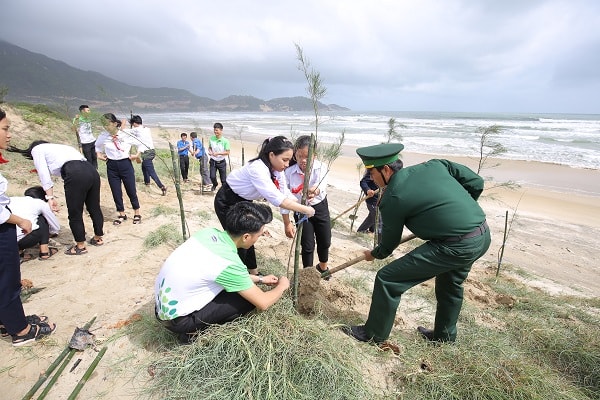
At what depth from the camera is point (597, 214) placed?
29.3ft

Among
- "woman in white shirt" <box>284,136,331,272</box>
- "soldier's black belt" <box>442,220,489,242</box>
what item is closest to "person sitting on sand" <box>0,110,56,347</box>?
"woman in white shirt" <box>284,136,331,272</box>

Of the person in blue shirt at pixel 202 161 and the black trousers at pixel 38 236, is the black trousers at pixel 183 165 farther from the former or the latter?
the black trousers at pixel 38 236

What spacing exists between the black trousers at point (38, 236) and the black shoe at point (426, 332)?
4719mm

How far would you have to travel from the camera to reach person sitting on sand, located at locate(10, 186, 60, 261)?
12.5ft

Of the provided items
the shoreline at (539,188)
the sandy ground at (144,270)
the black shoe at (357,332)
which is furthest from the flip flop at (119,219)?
the black shoe at (357,332)

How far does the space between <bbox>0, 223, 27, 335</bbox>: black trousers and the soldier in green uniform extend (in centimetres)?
282

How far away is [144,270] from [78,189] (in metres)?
1.38

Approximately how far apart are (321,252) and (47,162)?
3.62 m

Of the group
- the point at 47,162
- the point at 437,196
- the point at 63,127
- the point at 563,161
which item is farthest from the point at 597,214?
the point at 63,127

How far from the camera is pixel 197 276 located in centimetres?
210

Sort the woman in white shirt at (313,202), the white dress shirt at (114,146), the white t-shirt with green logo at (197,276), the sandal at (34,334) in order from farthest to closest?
1. the white dress shirt at (114,146)
2. the woman in white shirt at (313,202)
3. the sandal at (34,334)
4. the white t-shirt with green logo at (197,276)

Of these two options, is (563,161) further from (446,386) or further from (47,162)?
(47,162)

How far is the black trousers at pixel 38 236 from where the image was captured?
3.82 meters

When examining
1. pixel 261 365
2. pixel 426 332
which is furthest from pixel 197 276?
pixel 426 332
